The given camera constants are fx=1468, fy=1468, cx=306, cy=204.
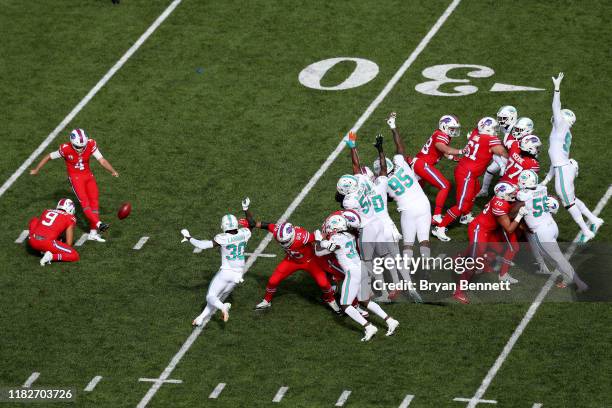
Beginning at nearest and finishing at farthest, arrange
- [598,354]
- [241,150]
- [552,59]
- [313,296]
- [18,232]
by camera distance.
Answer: [598,354], [313,296], [18,232], [241,150], [552,59]

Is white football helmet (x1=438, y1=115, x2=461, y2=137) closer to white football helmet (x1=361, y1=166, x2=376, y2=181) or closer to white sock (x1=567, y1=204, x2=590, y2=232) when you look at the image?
white football helmet (x1=361, y1=166, x2=376, y2=181)

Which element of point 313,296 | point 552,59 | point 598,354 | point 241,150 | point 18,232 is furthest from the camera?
point 552,59

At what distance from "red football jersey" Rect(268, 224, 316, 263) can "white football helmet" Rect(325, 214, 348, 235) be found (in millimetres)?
418

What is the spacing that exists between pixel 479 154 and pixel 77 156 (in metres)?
6.02

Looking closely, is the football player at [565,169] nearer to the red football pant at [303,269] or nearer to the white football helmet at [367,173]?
the white football helmet at [367,173]

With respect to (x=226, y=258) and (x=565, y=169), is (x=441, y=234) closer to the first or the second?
(x=565, y=169)

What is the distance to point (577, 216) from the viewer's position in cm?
2095

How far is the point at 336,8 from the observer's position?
88.7 feet

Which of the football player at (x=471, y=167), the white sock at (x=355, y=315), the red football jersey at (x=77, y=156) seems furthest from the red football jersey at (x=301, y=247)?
the red football jersey at (x=77, y=156)

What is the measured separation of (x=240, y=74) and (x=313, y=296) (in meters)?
6.42

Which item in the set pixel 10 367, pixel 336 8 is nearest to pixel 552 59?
pixel 336 8

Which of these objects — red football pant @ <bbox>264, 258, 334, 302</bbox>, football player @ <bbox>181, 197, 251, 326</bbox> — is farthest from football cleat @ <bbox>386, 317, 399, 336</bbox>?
football player @ <bbox>181, 197, 251, 326</bbox>

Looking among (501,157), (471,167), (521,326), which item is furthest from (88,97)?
(521,326)

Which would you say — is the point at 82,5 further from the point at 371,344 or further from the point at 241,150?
the point at 371,344
